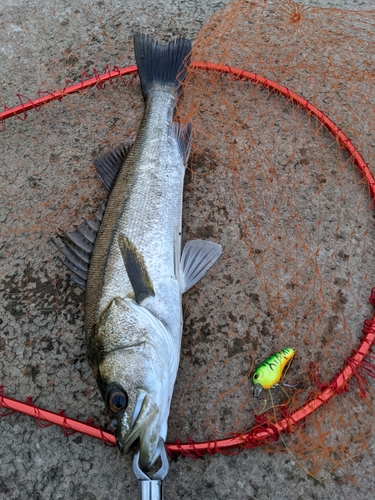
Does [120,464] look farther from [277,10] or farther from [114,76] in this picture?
[277,10]

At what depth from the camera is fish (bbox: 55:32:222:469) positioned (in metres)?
1.92

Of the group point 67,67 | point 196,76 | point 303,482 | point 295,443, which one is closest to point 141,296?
point 295,443

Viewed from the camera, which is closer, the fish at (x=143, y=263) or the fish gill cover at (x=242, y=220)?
the fish at (x=143, y=263)

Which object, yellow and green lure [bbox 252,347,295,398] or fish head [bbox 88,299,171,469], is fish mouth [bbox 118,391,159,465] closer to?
fish head [bbox 88,299,171,469]

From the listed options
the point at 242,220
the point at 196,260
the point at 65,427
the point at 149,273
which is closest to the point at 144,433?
the point at 65,427

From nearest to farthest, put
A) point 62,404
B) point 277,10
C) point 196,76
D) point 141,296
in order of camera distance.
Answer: point 141,296 < point 62,404 < point 196,76 < point 277,10

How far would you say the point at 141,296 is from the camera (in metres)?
2.17

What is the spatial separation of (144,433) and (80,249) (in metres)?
1.08

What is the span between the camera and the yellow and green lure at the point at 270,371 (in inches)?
88.9

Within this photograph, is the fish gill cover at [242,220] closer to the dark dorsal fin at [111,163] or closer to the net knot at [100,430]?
the net knot at [100,430]

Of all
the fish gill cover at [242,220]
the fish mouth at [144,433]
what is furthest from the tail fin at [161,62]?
the fish mouth at [144,433]

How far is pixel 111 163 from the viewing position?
2.68 m

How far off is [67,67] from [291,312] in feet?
8.92

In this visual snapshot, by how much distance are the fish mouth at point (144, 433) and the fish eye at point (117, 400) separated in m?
0.06
